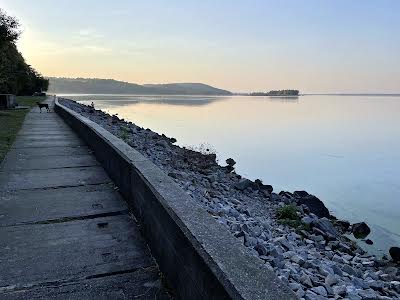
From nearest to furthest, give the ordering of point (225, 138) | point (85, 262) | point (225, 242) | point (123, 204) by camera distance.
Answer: point (225, 242) → point (85, 262) → point (123, 204) → point (225, 138)

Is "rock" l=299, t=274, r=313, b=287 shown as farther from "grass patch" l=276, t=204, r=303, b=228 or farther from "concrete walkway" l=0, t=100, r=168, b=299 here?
"grass patch" l=276, t=204, r=303, b=228

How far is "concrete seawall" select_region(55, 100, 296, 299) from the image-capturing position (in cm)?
233

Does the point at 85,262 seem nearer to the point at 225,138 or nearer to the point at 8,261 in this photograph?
the point at 8,261

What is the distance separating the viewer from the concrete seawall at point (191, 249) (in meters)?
2.33

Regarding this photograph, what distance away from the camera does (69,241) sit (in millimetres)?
4137

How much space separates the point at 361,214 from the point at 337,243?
488 centimetres

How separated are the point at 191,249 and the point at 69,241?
1868 mm

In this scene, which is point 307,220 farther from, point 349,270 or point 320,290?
point 320,290

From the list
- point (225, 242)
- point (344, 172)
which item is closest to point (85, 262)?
point (225, 242)

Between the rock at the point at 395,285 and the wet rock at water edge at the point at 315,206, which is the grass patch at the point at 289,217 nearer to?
the wet rock at water edge at the point at 315,206

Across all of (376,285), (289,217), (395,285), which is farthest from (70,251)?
(289,217)

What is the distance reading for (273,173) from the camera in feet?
65.4

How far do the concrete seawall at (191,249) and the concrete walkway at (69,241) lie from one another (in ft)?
0.70

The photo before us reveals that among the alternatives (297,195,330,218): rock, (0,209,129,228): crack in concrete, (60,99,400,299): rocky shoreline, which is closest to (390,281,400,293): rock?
(60,99,400,299): rocky shoreline
